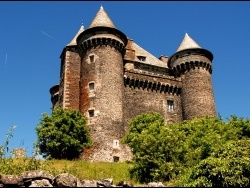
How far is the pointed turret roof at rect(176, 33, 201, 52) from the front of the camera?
52.6 m

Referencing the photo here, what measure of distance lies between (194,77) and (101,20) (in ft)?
44.3

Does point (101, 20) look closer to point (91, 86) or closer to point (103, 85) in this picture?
point (91, 86)

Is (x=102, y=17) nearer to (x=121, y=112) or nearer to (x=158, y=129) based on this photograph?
(x=121, y=112)

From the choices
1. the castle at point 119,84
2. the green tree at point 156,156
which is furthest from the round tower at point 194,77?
the green tree at point 156,156

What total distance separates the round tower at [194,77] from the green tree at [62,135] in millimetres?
14629

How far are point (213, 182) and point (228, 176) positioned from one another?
779mm

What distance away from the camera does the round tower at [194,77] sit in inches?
1904

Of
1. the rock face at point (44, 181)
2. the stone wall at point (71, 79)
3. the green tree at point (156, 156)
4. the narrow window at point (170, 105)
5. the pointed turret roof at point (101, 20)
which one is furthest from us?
the narrow window at point (170, 105)

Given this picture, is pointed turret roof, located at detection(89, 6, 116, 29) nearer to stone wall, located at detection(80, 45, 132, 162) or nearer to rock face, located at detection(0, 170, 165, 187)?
stone wall, located at detection(80, 45, 132, 162)

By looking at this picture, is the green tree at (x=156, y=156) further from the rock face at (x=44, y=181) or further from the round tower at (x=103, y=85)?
the rock face at (x=44, y=181)

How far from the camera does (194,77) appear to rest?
164 feet

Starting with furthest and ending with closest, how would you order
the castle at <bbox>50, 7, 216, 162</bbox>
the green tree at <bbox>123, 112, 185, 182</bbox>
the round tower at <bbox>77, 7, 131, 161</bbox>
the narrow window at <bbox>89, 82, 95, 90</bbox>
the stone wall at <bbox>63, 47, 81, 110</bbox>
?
1. the stone wall at <bbox>63, 47, 81, 110</bbox>
2. the narrow window at <bbox>89, 82, 95, 90</bbox>
3. the castle at <bbox>50, 7, 216, 162</bbox>
4. the round tower at <bbox>77, 7, 131, 161</bbox>
5. the green tree at <bbox>123, 112, 185, 182</bbox>

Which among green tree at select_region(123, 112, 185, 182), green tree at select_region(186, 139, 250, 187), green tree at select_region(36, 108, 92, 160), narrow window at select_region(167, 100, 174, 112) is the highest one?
narrow window at select_region(167, 100, 174, 112)

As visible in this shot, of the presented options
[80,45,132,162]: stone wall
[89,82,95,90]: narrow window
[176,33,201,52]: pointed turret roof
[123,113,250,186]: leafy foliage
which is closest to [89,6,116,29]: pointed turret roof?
[80,45,132,162]: stone wall
